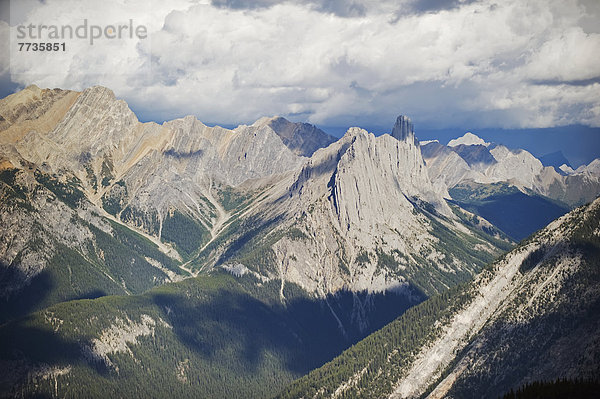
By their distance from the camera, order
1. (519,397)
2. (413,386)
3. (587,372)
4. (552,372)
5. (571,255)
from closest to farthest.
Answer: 1. (519,397)
2. (587,372)
3. (552,372)
4. (571,255)
5. (413,386)

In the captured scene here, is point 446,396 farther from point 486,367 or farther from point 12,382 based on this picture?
point 12,382

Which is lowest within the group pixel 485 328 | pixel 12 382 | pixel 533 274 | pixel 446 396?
pixel 12 382

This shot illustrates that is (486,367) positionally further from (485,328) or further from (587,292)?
(587,292)

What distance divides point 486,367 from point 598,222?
182ft

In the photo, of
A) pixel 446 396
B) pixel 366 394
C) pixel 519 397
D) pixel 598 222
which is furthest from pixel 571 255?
pixel 519 397

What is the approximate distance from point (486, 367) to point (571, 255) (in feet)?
138

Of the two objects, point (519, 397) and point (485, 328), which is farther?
point (485, 328)

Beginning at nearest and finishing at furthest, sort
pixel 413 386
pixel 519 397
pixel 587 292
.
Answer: pixel 519 397, pixel 587 292, pixel 413 386

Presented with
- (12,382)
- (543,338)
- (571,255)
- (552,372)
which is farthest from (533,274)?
(12,382)

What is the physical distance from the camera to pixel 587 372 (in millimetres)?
140125

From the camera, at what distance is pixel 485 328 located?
7333 inches

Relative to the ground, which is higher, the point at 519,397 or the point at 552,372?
the point at 519,397

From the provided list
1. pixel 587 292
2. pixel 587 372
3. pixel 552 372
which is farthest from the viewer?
pixel 587 292

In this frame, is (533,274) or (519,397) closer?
(519,397)
